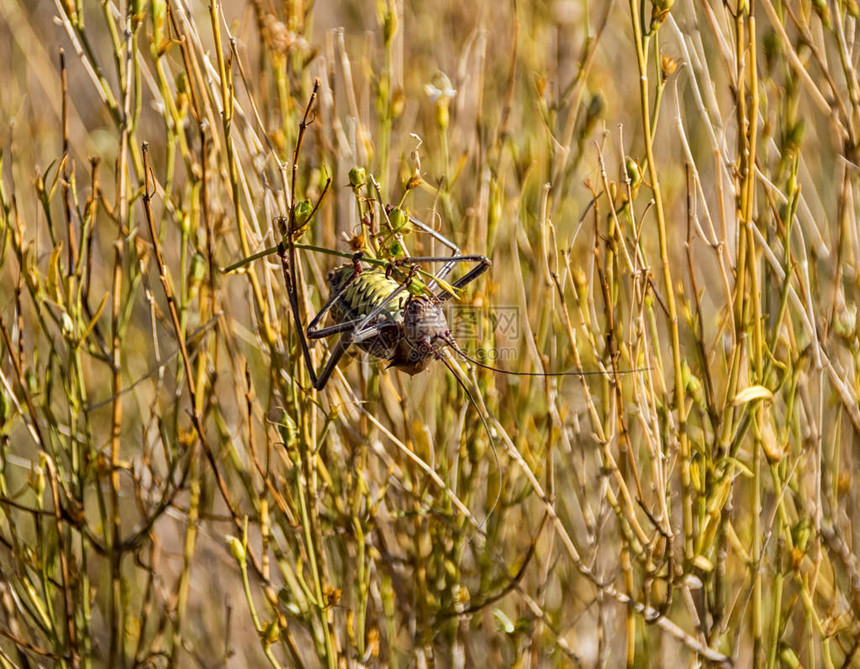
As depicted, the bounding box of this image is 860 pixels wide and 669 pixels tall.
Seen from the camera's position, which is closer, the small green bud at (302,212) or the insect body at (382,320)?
the small green bud at (302,212)

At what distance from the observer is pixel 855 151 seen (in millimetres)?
1542

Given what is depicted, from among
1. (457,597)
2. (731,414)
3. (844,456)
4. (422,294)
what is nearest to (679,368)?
(731,414)

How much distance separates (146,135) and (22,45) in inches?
18.9

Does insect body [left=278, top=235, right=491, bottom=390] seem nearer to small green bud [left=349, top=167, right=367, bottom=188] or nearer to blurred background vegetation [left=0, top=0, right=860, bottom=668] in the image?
blurred background vegetation [left=0, top=0, right=860, bottom=668]

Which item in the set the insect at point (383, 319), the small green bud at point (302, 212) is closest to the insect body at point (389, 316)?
the insect at point (383, 319)

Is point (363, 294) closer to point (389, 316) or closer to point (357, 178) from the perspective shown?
point (389, 316)

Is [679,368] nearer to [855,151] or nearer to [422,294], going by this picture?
[422,294]

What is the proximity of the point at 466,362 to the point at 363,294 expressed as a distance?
0.73ft

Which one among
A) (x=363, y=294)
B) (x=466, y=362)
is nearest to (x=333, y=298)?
(x=363, y=294)

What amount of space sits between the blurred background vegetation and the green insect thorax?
6cm

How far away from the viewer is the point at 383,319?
149cm

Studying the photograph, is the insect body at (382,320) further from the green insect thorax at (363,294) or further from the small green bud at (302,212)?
the small green bud at (302,212)

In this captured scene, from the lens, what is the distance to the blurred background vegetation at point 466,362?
1.38 m

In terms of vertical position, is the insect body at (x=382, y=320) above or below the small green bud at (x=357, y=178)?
below
